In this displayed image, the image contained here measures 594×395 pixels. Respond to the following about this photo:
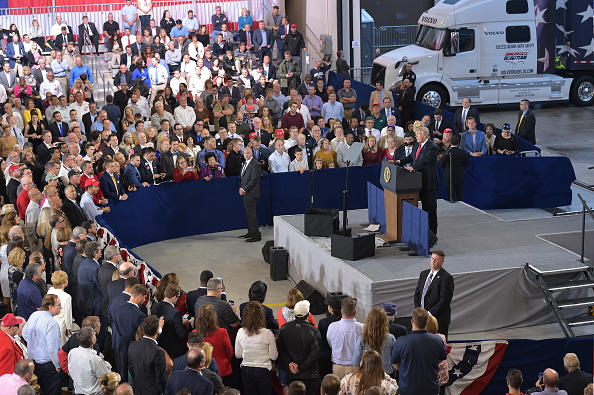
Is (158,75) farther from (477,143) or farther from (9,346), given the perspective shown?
(9,346)

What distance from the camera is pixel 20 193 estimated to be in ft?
52.5

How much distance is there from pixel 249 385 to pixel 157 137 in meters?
10.3

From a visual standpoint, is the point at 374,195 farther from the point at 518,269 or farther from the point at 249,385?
the point at 249,385

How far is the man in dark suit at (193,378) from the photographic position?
29.5ft

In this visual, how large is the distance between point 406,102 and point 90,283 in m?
13.9

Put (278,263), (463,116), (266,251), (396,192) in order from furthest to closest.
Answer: (463,116) → (266,251) → (278,263) → (396,192)

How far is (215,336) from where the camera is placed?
10336 millimetres

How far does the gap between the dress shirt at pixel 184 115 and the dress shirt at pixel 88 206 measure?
21.8 feet

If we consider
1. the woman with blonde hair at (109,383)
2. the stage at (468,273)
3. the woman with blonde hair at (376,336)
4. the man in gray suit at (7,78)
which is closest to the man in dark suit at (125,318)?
the woman with blonde hair at (109,383)

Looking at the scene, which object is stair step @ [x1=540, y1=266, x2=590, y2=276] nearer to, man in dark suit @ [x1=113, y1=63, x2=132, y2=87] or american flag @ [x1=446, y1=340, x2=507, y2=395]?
american flag @ [x1=446, y1=340, x2=507, y2=395]

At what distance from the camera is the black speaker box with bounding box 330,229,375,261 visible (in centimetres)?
1441

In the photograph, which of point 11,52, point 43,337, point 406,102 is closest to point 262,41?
point 406,102

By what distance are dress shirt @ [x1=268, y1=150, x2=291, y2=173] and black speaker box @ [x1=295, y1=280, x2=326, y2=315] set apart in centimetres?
483

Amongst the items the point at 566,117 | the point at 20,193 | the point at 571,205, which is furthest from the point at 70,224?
the point at 566,117
